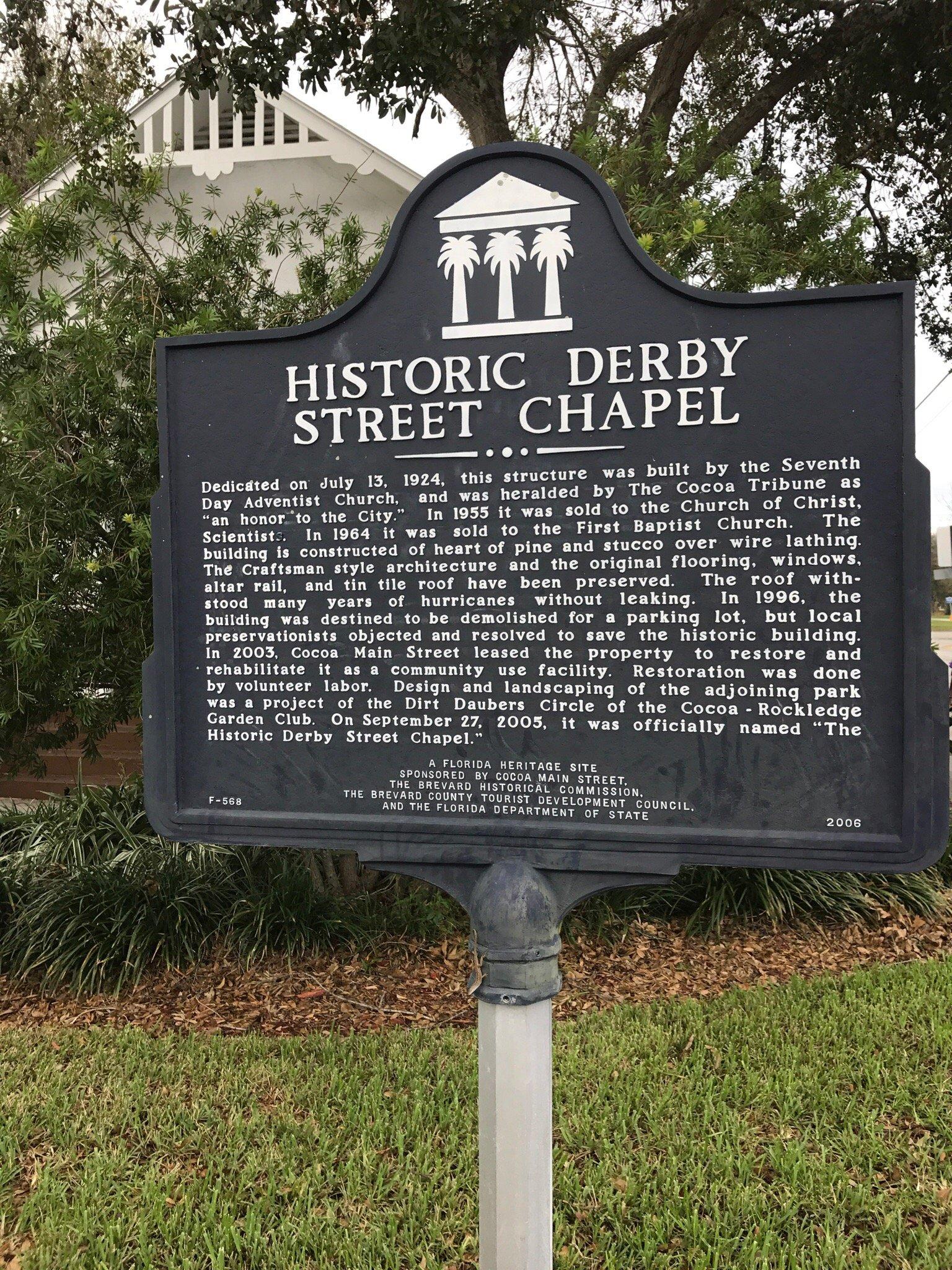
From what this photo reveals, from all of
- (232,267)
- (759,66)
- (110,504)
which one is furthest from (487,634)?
(759,66)

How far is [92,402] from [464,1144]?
4.06 metres

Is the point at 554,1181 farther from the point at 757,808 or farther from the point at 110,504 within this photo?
the point at 110,504

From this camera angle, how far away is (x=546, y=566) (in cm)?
252

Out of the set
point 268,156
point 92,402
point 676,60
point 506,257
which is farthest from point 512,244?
point 676,60

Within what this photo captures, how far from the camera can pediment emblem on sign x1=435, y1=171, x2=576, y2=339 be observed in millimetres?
2496

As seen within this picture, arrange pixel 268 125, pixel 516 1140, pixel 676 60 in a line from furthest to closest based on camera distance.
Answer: pixel 268 125, pixel 676 60, pixel 516 1140

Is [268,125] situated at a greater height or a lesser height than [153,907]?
greater

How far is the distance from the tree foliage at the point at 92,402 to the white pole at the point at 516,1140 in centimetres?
343

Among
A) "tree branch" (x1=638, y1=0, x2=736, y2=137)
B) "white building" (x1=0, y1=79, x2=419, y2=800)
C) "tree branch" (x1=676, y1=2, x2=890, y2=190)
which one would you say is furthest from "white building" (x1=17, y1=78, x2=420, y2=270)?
"tree branch" (x1=676, y1=2, x2=890, y2=190)

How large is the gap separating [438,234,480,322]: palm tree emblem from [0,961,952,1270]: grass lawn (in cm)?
267

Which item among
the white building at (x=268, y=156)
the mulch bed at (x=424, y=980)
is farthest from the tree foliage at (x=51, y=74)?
the mulch bed at (x=424, y=980)

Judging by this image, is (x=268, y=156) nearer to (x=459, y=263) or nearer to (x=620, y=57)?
(x=620, y=57)

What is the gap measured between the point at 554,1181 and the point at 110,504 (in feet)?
12.8

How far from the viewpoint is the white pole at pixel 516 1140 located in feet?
7.93
